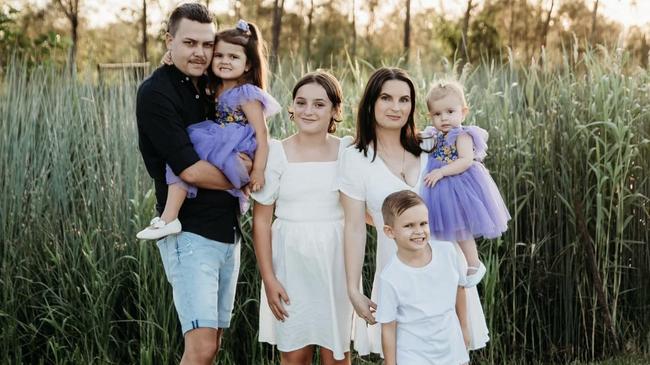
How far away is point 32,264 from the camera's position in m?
4.45

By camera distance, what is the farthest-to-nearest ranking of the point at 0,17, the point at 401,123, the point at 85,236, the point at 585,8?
the point at 585,8 → the point at 0,17 → the point at 85,236 → the point at 401,123

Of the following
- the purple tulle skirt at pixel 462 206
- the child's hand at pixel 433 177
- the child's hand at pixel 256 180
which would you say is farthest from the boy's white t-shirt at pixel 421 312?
the child's hand at pixel 256 180

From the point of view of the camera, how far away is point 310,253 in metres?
3.10

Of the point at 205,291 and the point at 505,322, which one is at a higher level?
the point at 205,291

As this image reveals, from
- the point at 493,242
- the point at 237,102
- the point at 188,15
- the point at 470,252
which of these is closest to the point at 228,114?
the point at 237,102

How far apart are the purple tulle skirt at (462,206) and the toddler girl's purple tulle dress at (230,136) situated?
0.70m

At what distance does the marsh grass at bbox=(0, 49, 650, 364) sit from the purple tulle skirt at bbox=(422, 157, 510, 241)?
1140 millimetres

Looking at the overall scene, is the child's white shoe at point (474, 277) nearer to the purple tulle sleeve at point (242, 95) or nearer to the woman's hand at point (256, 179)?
the woman's hand at point (256, 179)

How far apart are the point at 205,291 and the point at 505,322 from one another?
89.5 inches

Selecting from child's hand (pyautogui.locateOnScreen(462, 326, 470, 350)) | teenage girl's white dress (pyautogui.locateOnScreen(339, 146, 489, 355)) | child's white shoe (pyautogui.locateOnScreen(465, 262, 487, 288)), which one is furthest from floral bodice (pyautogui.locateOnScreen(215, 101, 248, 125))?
child's hand (pyautogui.locateOnScreen(462, 326, 470, 350))

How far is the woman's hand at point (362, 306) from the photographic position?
2.93 meters

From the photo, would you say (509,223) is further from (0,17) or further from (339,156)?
(0,17)

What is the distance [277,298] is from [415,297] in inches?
23.5

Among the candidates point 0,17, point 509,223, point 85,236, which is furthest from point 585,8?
point 85,236
